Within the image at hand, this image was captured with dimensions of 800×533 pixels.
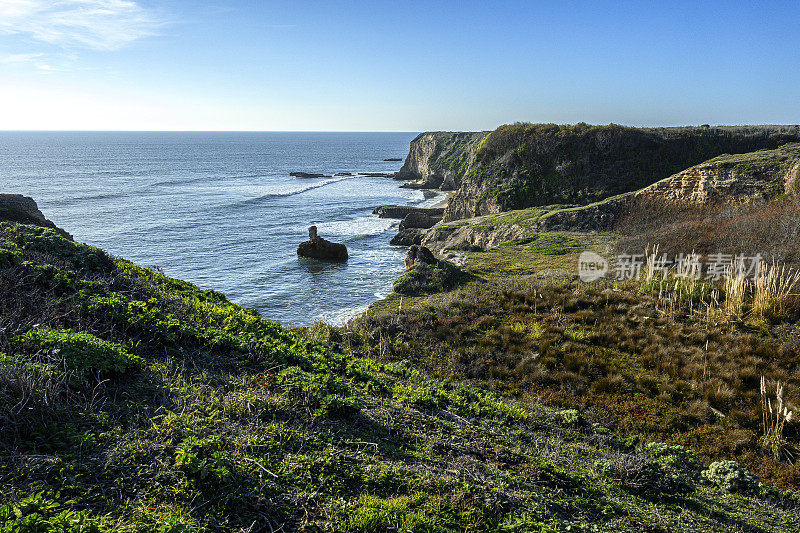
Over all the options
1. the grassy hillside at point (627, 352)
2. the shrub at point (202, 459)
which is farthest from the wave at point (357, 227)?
the shrub at point (202, 459)

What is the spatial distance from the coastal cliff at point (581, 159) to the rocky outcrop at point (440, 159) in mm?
32165

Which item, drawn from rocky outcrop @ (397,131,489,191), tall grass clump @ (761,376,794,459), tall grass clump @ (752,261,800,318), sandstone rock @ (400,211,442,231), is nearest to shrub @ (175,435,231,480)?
tall grass clump @ (761,376,794,459)

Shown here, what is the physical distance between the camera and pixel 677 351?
36.7 feet

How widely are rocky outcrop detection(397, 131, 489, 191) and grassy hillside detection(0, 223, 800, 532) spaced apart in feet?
232

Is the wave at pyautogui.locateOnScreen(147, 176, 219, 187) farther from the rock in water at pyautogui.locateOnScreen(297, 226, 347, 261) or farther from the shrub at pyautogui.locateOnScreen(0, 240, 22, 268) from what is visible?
the shrub at pyautogui.locateOnScreen(0, 240, 22, 268)

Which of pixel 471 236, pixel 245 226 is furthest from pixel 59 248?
pixel 245 226

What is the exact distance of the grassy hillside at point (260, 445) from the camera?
4.11 meters

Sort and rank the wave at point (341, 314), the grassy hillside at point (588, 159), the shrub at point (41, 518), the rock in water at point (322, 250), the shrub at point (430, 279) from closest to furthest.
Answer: the shrub at point (41, 518) < the shrub at point (430, 279) < the wave at point (341, 314) < the rock in water at point (322, 250) < the grassy hillside at point (588, 159)

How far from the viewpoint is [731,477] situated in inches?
261

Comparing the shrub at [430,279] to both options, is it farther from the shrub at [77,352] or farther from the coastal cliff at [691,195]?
the shrub at [77,352]

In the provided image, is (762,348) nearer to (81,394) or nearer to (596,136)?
(81,394)

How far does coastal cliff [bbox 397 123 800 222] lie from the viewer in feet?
121

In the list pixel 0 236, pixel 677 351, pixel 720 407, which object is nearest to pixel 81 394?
pixel 0 236

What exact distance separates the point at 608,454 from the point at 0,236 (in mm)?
12749
